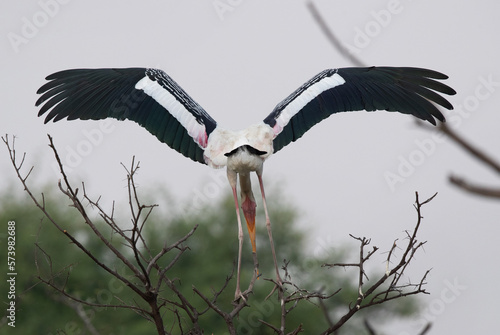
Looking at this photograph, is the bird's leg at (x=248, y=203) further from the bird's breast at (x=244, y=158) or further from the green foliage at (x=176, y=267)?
the green foliage at (x=176, y=267)

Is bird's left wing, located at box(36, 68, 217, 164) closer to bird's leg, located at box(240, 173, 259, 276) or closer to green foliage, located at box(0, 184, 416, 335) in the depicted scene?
bird's leg, located at box(240, 173, 259, 276)

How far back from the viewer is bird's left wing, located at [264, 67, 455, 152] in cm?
492

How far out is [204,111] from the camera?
508cm

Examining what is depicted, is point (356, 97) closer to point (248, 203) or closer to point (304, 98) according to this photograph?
point (304, 98)

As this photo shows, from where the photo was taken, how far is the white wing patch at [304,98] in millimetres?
4879

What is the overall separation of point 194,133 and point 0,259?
59.8ft

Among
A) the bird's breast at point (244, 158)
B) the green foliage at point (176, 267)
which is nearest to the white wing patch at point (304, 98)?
the bird's breast at point (244, 158)

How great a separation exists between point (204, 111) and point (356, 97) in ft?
3.26

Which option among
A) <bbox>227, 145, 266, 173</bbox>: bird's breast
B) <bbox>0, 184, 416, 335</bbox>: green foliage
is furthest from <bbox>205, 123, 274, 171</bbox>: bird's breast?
<bbox>0, 184, 416, 335</bbox>: green foliage

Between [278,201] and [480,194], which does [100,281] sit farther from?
[480,194]

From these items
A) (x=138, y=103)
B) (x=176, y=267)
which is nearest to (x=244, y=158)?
(x=138, y=103)

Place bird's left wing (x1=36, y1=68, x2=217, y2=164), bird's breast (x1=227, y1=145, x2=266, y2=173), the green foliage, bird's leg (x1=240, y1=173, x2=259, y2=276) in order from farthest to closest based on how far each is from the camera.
Answer: the green foliage < bird's left wing (x1=36, y1=68, x2=217, y2=164) < bird's leg (x1=240, y1=173, x2=259, y2=276) < bird's breast (x1=227, y1=145, x2=266, y2=173)

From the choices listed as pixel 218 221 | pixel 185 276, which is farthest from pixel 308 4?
pixel 218 221

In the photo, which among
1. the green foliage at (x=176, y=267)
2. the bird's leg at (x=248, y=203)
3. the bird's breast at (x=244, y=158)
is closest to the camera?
the bird's breast at (x=244, y=158)
